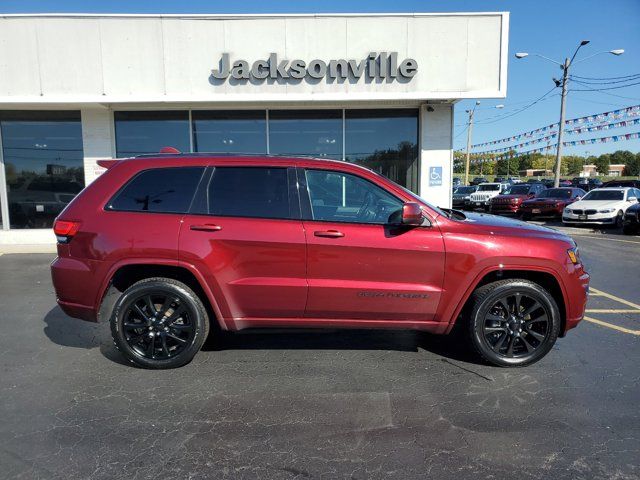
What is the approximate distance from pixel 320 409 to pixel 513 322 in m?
1.88

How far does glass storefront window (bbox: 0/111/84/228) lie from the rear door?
899 centimetres

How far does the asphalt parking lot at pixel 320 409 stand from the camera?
106 inches

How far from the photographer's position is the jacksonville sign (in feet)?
33.4

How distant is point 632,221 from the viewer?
551 inches

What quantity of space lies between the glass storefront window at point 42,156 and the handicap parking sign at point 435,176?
8658 millimetres

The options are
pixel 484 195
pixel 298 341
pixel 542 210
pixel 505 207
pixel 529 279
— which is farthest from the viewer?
pixel 484 195

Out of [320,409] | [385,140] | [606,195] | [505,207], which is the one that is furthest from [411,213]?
[505,207]

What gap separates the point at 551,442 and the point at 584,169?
12456 centimetres

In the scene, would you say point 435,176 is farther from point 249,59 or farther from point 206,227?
point 206,227

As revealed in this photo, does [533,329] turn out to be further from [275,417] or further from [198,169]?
[198,169]

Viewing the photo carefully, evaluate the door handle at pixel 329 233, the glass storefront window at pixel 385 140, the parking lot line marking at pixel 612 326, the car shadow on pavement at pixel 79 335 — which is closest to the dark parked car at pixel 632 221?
the glass storefront window at pixel 385 140

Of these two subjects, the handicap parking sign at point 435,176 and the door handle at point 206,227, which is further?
the handicap parking sign at point 435,176

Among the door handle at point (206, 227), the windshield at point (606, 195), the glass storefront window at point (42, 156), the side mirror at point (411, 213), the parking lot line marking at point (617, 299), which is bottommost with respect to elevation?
the parking lot line marking at point (617, 299)

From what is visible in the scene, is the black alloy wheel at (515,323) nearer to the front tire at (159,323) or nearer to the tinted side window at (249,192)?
the tinted side window at (249,192)
